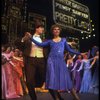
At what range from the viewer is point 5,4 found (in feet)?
12.2

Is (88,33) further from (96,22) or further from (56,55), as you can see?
(56,55)

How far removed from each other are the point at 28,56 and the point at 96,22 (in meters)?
0.99

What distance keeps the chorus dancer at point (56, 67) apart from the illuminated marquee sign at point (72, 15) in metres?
0.23

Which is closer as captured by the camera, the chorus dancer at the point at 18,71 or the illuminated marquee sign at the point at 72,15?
the chorus dancer at the point at 18,71

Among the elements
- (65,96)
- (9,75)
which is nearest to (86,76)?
(65,96)

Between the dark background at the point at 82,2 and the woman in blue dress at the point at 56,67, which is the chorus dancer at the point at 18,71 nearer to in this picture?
the woman in blue dress at the point at 56,67

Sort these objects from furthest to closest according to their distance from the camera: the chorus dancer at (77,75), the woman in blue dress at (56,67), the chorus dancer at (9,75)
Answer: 1. the chorus dancer at (77,75)
2. the woman in blue dress at (56,67)
3. the chorus dancer at (9,75)

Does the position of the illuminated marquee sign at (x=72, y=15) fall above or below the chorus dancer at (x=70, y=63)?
above

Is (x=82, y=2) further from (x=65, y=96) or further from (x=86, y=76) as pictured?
(x=65, y=96)

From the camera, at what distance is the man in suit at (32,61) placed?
371cm

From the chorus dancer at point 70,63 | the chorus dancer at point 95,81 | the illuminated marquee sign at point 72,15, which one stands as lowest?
the chorus dancer at point 95,81

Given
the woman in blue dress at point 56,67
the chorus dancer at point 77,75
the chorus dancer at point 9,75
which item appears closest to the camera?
the chorus dancer at point 9,75

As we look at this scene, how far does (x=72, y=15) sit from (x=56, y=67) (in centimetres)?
74

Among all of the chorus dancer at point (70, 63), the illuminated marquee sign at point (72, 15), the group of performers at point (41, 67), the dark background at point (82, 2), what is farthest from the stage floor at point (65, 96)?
the illuminated marquee sign at point (72, 15)
